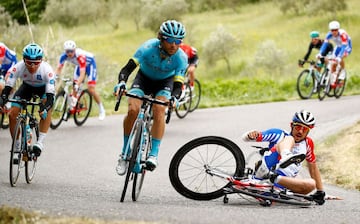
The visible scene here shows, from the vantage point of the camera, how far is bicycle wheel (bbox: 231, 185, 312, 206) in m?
9.26

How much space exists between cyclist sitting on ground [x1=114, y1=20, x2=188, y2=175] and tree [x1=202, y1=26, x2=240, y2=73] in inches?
2497

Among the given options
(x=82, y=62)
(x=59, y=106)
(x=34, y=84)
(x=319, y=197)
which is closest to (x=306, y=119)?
(x=319, y=197)

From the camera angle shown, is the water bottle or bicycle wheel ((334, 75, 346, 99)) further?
Answer: bicycle wheel ((334, 75, 346, 99))

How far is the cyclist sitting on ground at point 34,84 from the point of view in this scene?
11.0 m

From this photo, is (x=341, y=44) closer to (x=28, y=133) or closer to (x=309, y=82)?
(x=309, y=82)

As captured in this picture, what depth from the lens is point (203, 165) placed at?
31.2ft

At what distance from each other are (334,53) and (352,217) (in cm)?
1589

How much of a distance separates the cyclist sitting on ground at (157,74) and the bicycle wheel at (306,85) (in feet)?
49.3

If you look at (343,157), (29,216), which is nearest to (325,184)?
(343,157)

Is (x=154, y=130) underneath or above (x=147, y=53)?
underneath

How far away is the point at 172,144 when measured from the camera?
1617cm

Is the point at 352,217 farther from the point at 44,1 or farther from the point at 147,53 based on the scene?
the point at 44,1

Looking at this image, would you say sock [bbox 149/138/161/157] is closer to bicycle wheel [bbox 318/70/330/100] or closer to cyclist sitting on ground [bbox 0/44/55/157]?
cyclist sitting on ground [bbox 0/44/55/157]

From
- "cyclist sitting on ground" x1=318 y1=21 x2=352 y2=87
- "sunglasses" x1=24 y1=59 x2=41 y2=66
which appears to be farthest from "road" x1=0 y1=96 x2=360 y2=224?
"cyclist sitting on ground" x1=318 y1=21 x2=352 y2=87
